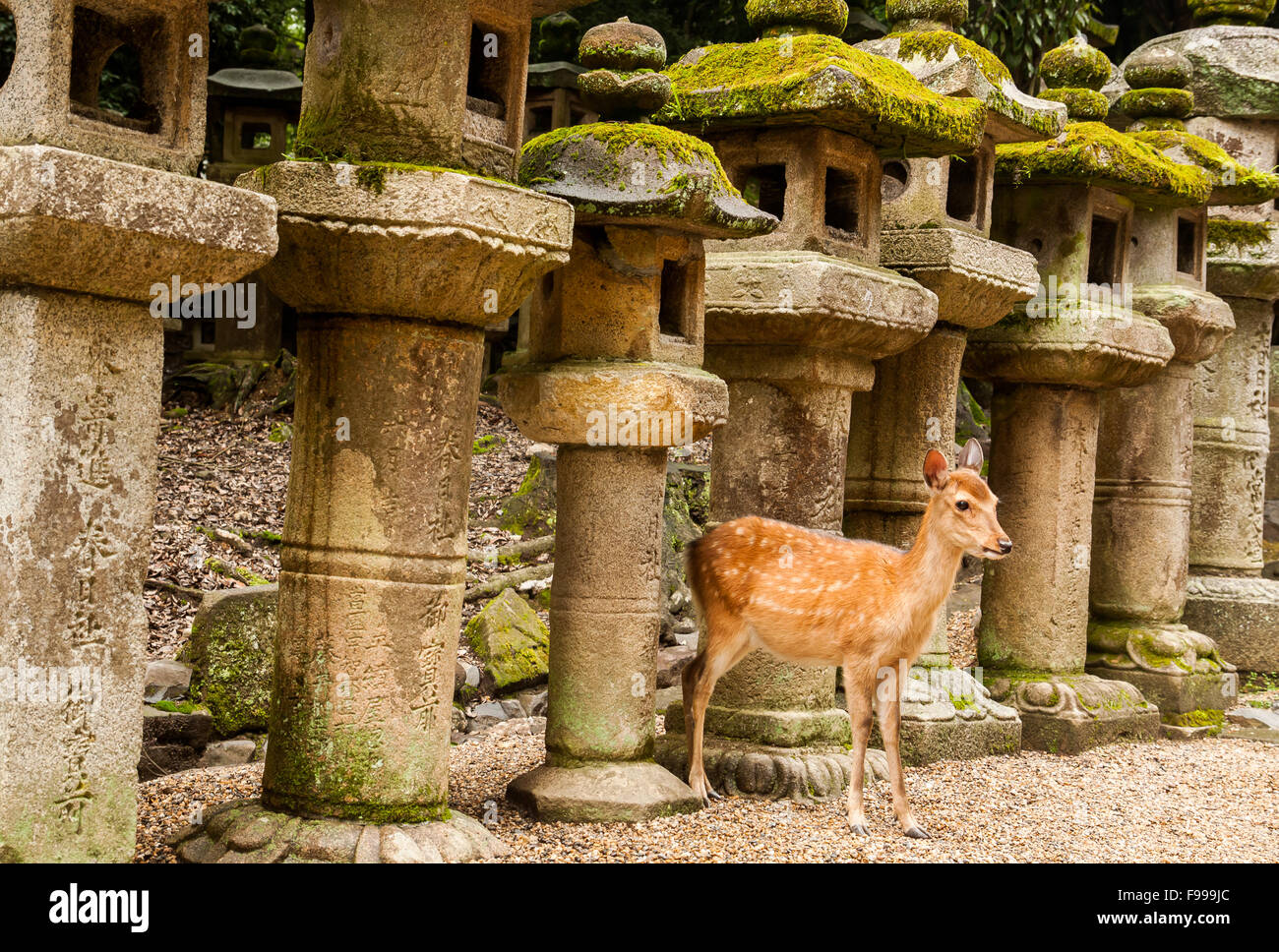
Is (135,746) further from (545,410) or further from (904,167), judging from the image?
(904,167)

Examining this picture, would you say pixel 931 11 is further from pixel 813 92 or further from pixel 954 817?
pixel 954 817

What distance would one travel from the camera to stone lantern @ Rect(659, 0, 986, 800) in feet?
21.4

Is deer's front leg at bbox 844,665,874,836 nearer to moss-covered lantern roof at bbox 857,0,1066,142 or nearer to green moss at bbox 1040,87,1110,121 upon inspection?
moss-covered lantern roof at bbox 857,0,1066,142

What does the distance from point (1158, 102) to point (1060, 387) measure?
7.34ft

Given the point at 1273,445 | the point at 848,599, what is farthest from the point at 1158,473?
the point at 848,599

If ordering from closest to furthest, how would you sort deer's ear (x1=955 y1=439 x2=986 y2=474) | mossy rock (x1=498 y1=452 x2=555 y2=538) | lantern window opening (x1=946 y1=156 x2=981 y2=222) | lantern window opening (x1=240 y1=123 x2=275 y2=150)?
deer's ear (x1=955 y1=439 x2=986 y2=474) < lantern window opening (x1=946 y1=156 x2=981 y2=222) < mossy rock (x1=498 y1=452 x2=555 y2=538) < lantern window opening (x1=240 y1=123 x2=275 y2=150)

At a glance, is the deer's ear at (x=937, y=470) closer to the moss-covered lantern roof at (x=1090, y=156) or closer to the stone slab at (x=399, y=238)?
the stone slab at (x=399, y=238)

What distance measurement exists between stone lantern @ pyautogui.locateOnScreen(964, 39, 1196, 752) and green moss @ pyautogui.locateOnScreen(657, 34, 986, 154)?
1.79 m

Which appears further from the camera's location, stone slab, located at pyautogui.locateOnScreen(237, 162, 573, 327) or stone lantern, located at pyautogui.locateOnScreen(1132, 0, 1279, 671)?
stone lantern, located at pyautogui.locateOnScreen(1132, 0, 1279, 671)

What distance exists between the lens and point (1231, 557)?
1087cm

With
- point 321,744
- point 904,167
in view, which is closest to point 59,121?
point 321,744

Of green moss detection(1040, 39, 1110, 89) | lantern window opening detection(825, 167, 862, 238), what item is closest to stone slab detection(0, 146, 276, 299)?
lantern window opening detection(825, 167, 862, 238)

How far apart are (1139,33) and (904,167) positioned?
33.4ft

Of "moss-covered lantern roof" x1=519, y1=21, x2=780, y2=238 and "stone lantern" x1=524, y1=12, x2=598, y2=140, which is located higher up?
"stone lantern" x1=524, y1=12, x2=598, y2=140
